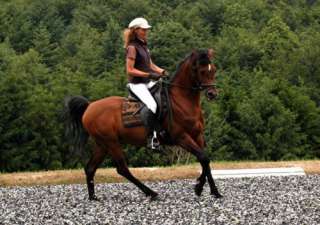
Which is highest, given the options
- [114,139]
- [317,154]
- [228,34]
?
[228,34]

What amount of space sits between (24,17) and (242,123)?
93.9m

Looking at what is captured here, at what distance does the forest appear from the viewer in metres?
65.1

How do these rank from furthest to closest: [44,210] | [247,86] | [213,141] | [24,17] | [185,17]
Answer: [24,17] < [185,17] < [247,86] < [213,141] < [44,210]

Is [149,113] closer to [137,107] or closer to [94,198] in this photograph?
[137,107]

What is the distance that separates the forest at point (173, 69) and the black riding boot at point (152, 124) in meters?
1.88

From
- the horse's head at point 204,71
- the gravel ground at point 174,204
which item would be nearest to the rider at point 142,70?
the horse's head at point 204,71

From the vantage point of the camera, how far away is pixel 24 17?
509 ft

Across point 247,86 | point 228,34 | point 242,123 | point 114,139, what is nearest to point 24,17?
point 228,34

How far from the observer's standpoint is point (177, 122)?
1370 centimetres

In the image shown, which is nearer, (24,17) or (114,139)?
(114,139)

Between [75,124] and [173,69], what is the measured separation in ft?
269

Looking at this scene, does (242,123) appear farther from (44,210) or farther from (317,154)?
(44,210)

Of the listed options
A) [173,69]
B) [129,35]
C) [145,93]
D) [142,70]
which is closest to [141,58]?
[142,70]

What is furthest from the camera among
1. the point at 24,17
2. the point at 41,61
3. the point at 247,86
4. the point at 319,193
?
the point at 24,17
